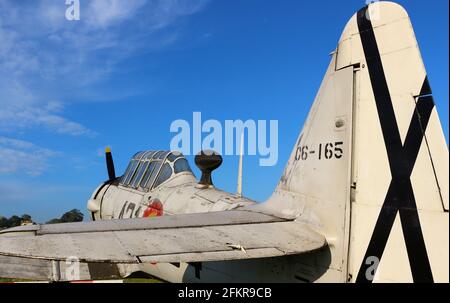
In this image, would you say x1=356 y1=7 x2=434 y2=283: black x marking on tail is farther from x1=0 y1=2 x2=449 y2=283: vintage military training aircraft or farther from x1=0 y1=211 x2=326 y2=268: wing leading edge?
x1=0 y1=211 x2=326 y2=268: wing leading edge

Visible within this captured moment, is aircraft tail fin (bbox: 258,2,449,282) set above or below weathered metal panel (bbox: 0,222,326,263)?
above

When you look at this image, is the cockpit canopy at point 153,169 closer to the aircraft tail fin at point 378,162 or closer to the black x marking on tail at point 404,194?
the aircraft tail fin at point 378,162

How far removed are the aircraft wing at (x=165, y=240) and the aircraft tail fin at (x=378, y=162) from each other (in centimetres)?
34

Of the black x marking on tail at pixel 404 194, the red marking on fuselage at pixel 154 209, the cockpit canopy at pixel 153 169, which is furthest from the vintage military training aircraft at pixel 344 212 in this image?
the cockpit canopy at pixel 153 169

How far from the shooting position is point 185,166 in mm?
8289

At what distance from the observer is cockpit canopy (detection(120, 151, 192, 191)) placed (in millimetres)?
8188

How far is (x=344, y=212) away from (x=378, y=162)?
1.69ft

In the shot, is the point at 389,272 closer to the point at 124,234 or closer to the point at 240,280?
the point at 240,280

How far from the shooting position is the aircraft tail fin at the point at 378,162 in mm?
2938

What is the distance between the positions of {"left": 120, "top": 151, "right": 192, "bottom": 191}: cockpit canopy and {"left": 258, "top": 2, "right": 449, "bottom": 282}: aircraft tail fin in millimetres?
4515

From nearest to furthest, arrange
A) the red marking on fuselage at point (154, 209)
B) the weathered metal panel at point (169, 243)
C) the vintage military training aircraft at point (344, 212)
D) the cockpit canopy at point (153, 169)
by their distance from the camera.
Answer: the weathered metal panel at point (169, 243) < the vintage military training aircraft at point (344, 212) < the red marking on fuselage at point (154, 209) < the cockpit canopy at point (153, 169)

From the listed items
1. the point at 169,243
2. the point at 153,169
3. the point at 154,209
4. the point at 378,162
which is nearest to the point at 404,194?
the point at 378,162

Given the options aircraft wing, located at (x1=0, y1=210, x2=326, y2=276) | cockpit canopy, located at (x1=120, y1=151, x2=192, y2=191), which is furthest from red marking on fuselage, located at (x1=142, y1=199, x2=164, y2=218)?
aircraft wing, located at (x1=0, y1=210, x2=326, y2=276)

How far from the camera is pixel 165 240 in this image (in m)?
3.03
